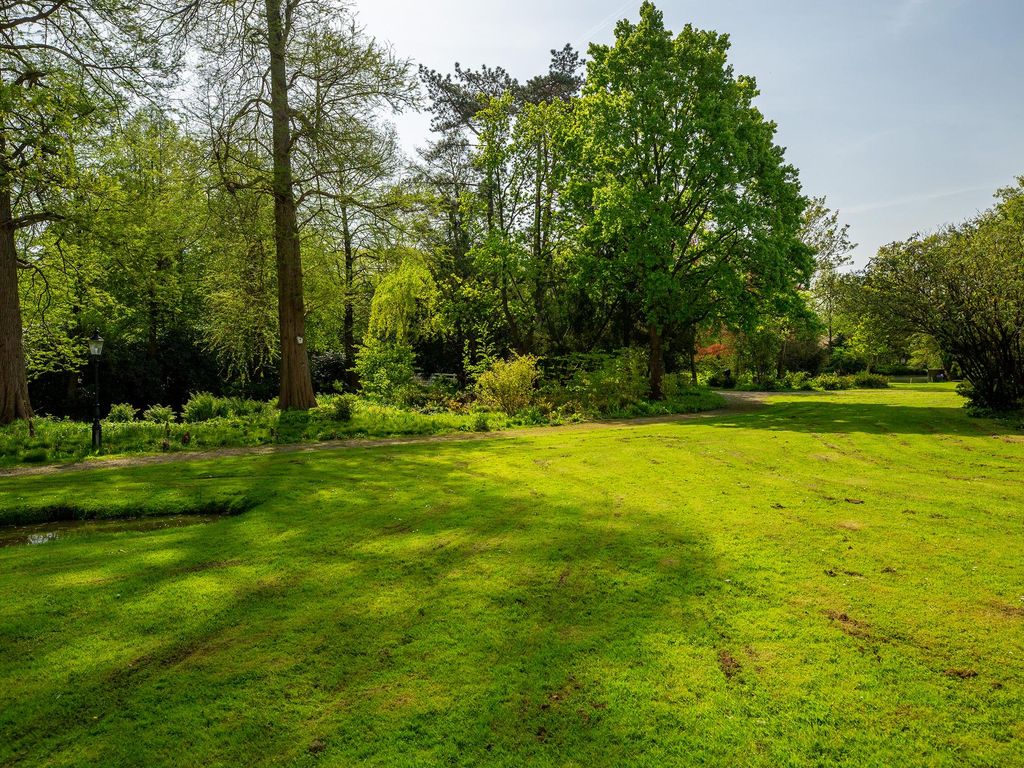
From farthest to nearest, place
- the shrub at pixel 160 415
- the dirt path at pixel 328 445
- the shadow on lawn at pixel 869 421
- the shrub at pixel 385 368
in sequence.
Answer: the shrub at pixel 385 368, the shrub at pixel 160 415, the shadow on lawn at pixel 869 421, the dirt path at pixel 328 445

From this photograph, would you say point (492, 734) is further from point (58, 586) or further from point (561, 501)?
point (561, 501)

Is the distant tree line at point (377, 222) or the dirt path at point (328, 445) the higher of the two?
the distant tree line at point (377, 222)

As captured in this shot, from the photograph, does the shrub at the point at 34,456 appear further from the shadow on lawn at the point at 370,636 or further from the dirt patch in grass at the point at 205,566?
the dirt patch in grass at the point at 205,566

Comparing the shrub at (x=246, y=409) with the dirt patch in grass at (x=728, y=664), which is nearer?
the dirt patch in grass at (x=728, y=664)

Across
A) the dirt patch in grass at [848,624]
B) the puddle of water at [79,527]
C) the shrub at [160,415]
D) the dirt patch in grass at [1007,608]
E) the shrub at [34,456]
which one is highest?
the shrub at [160,415]

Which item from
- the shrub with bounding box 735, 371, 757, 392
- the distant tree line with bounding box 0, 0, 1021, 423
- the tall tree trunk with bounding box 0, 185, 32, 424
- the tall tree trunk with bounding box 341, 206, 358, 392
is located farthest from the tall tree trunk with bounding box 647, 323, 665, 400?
the tall tree trunk with bounding box 0, 185, 32, 424

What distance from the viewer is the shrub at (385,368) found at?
74.5ft

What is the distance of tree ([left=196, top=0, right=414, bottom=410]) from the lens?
1504 centimetres

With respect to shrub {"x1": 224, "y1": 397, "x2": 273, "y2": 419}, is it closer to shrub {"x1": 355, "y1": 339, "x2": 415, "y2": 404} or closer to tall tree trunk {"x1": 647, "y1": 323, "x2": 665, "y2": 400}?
shrub {"x1": 355, "y1": 339, "x2": 415, "y2": 404}

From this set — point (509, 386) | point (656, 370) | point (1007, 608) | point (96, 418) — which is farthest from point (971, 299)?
point (96, 418)

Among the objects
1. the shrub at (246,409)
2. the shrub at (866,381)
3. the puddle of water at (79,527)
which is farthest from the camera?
the shrub at (866,381)

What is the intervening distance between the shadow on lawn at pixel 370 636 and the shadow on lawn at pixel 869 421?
33.6 feet

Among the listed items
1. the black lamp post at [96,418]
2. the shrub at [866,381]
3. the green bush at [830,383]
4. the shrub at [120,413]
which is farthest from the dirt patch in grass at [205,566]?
the shrub at [866,381]

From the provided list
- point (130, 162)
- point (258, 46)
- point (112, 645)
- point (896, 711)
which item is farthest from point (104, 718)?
point (130, 162)
